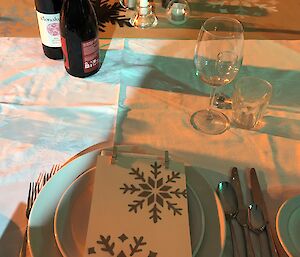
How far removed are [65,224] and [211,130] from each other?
32cm

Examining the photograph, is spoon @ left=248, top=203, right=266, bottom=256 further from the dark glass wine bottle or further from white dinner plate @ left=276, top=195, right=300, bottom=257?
the dark glass wine bottle

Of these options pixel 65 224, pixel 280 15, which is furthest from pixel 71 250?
pixel 280 15

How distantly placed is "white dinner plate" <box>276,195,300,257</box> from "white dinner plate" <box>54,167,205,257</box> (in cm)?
10

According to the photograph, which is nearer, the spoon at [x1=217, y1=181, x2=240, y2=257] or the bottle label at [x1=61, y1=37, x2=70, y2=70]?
the spoon at [x1=217, y1=181, x2=240, y2=257]

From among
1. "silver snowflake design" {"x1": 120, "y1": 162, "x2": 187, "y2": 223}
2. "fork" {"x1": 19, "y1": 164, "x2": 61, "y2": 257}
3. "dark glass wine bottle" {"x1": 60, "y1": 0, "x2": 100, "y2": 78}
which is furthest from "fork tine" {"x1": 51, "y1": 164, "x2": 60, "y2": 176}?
"dark glass wine bottle" {"x1": 60, "y1": 0, "x2": 100, "y2": 78}

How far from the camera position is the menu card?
521 mm

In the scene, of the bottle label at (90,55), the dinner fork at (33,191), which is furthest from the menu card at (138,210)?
the bottle label at (90,55)

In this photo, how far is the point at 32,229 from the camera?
1.81ft

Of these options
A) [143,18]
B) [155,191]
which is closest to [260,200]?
[155,191]

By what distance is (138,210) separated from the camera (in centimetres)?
56

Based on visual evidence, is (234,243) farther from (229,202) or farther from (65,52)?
(65,52)

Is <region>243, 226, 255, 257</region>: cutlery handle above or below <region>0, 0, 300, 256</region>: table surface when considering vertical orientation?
above

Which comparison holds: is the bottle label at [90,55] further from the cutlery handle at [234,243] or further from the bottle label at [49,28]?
the cutlery handle at [234,243]

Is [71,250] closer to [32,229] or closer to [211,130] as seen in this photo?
[32,229]
